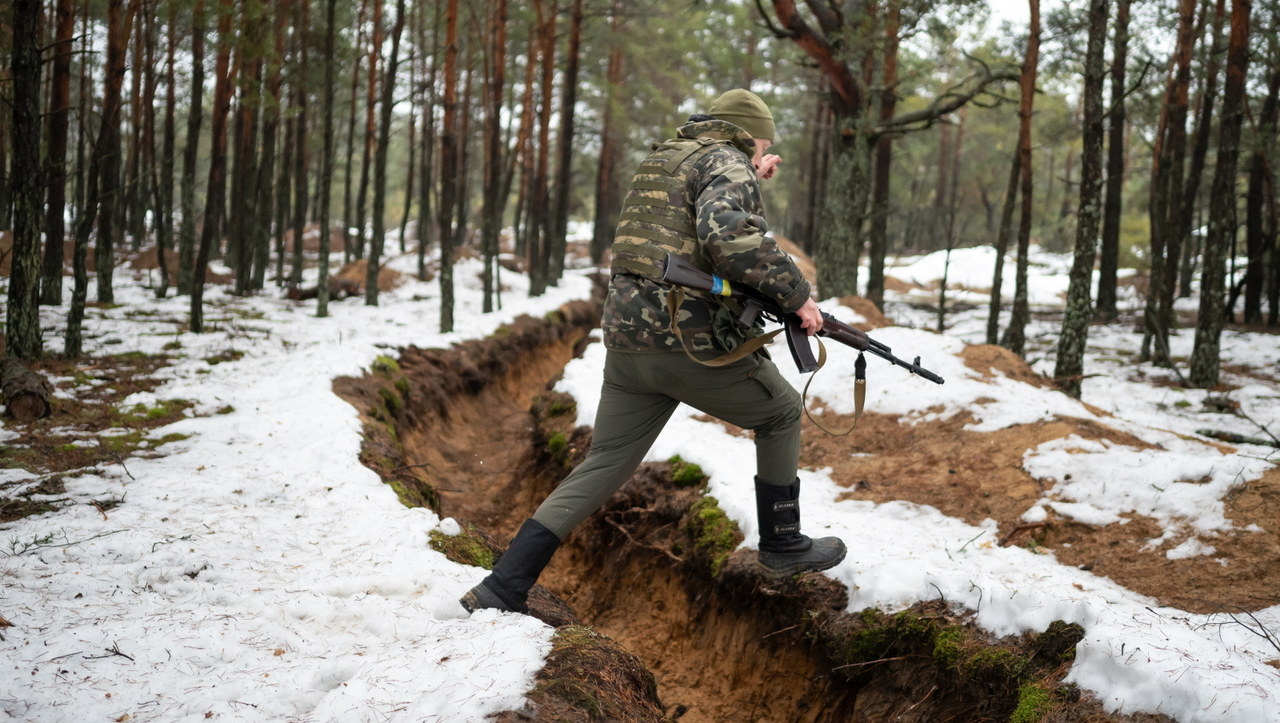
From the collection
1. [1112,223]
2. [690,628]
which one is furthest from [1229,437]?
[1112,223]

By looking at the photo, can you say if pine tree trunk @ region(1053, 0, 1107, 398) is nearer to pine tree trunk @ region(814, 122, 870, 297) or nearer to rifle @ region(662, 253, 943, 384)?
pine tree trunk @ region(814, 122, 870, 297)

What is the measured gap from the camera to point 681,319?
3.65 metres

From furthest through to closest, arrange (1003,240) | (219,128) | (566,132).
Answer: (566,132) → (1003,240) → (219,128)

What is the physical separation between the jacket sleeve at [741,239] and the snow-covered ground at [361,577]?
1667 mm

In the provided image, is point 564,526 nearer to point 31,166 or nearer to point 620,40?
point 31,166

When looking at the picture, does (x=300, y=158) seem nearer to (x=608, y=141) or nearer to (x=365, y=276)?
(x=365, y=276)

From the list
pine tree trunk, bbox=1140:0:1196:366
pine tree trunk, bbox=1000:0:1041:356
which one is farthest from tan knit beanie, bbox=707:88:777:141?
pine tree trunk, bbox=1140:0:1196:366

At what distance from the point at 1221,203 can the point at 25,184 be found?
14.1 meters

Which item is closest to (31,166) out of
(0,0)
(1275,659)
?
(0,0)

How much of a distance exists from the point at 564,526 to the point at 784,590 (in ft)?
4.81

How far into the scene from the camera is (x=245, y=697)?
114 inches

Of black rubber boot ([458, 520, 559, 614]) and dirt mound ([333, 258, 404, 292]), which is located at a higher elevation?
dirt mound ([333, 258, 404, 292])

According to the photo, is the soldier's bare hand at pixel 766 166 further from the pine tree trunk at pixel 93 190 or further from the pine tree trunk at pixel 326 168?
the pine tree trunk at pixel 326 168

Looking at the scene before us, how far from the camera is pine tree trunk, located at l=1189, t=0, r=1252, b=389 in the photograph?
10711 millimetres
